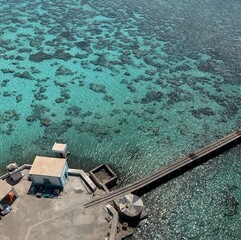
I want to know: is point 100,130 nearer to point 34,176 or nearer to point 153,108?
point 153,108

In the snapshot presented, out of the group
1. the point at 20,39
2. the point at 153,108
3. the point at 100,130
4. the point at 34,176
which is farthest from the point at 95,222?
the point at 20,39

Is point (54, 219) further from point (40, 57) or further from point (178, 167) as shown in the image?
point (40, 57)

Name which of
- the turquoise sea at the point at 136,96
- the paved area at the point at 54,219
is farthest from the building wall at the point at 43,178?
the turquoise sea at the point at 136,96

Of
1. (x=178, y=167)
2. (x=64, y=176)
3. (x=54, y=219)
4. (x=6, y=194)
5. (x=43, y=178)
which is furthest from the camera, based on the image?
(x=178, y=167)

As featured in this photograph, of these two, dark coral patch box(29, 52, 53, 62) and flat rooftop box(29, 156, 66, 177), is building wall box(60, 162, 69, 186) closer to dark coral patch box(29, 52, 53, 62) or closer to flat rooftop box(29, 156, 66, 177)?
flat rooftop box(29, 156, 66, 177)

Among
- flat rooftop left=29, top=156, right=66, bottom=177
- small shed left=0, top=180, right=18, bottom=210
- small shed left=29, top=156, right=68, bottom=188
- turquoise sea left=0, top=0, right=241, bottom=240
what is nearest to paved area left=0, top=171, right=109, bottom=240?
small shed left=0, top=180, right=18, bottom=210

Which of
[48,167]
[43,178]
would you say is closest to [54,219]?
[43,178]
